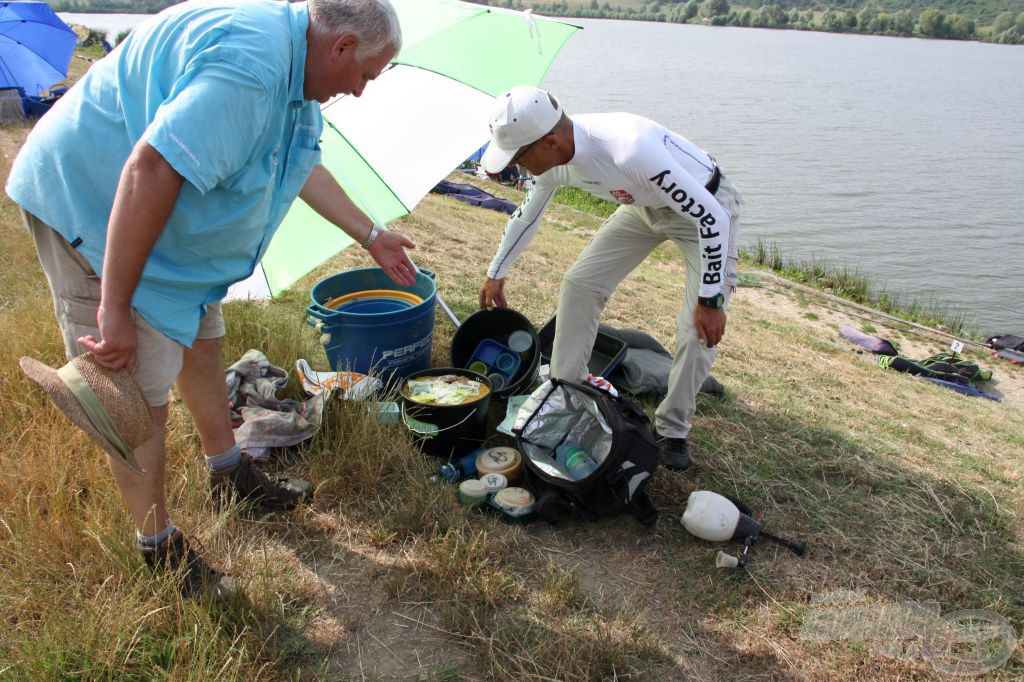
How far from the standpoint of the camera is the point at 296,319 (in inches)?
170

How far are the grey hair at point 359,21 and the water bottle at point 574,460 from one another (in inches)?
77.5

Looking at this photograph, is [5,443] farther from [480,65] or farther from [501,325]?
[480,65]

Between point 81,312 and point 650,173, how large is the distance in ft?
7.19

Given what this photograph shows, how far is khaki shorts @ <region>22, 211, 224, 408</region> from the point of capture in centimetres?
199

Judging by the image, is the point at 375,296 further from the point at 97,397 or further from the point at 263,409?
the point at 97,397

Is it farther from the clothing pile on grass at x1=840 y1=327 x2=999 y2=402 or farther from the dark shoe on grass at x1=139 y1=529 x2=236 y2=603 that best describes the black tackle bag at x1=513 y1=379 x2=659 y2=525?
the clothing pile on grass at x1=840 y1=327 x2=999 y2=402

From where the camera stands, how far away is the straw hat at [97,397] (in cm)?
192

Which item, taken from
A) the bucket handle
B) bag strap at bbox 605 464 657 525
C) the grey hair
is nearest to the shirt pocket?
the grey hair

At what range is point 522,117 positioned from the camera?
9.78 ft

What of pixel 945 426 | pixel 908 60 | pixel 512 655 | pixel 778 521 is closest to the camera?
pixel 512 655

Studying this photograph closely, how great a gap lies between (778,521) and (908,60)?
4907cm

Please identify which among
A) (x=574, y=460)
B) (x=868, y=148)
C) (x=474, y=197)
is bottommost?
(x=868, y=148)

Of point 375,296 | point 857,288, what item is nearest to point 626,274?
point 375,296

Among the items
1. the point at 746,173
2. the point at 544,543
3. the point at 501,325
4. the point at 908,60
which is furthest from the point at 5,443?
the point at 908,60
